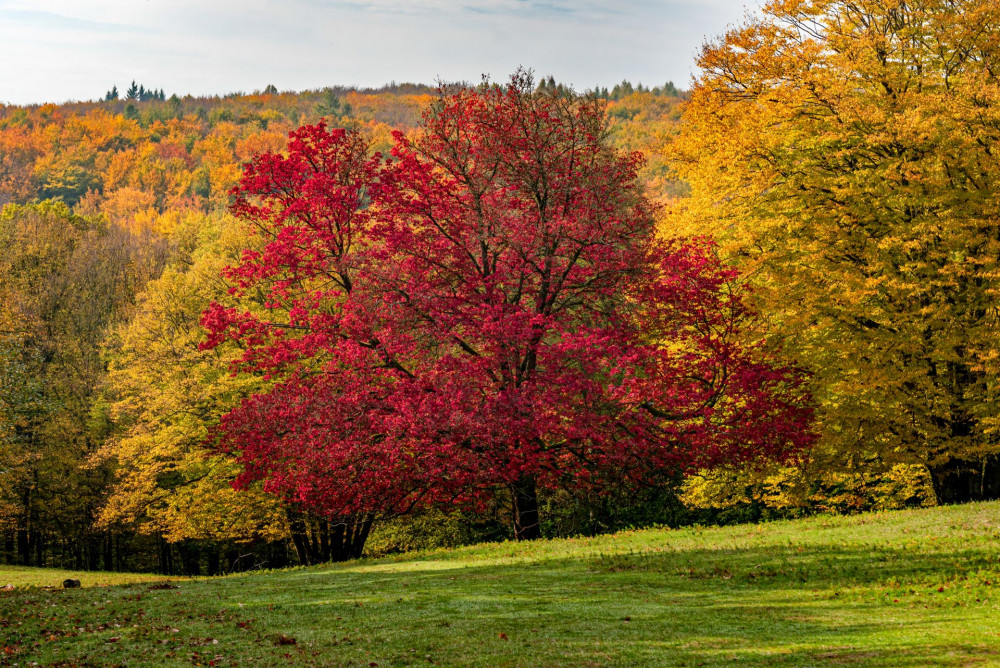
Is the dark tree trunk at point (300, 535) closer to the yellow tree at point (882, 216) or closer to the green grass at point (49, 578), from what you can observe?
the green grass at point (49, 578)

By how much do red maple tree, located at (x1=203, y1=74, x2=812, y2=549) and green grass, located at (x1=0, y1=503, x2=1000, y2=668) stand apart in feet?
7.90

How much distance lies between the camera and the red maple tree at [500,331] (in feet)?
65.6

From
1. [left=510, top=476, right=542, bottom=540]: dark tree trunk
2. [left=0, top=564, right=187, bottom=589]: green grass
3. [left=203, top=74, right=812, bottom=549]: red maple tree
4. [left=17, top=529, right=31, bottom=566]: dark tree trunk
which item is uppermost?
[left=203, top=74, right=812, bottom=549]: red maple tree

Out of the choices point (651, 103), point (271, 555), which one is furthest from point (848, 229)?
point (651, 103)

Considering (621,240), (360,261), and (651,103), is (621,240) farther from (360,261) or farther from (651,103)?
(651,103)

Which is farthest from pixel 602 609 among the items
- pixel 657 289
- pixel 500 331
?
pixel 657 289

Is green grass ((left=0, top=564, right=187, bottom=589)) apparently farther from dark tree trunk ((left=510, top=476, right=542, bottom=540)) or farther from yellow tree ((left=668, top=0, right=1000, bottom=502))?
yellow tree ((left=668, top=0, right=1000, bottom=502))

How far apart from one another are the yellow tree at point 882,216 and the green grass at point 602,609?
3.25 metres

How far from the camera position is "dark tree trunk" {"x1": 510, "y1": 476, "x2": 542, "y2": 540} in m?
22.4

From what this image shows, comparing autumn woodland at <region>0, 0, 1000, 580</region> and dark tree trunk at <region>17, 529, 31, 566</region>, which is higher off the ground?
autumn woodland at <region>0, 0, 1000, 580</region>

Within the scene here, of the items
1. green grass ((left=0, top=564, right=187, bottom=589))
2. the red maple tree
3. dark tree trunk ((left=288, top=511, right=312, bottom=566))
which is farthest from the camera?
dark tree trunk ((left=288, top=511, right=312, bottom=566))

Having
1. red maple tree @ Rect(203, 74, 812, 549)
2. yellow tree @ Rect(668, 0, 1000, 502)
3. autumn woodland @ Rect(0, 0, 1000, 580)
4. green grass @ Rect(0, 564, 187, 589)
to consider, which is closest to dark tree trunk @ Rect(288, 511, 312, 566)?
green grass @ Rect(0, 564, 187, 589)

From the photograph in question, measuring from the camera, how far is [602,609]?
1263cm

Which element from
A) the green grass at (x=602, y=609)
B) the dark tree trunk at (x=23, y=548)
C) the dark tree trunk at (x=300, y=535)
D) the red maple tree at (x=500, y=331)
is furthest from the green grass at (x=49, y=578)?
the dark tree trunk at (x=23, y=548)
